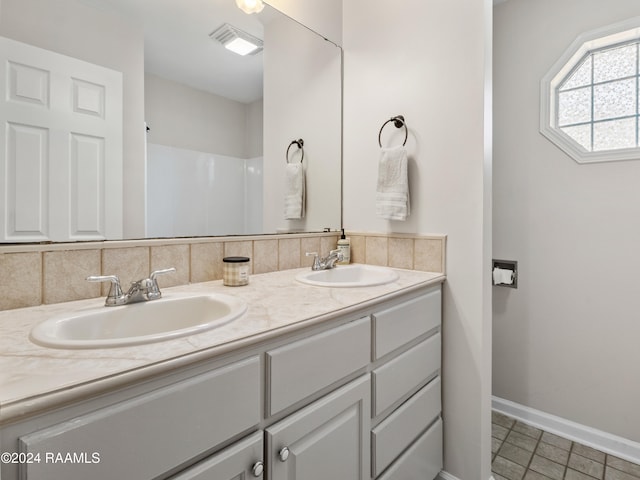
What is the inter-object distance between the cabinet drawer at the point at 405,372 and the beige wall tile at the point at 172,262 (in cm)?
75

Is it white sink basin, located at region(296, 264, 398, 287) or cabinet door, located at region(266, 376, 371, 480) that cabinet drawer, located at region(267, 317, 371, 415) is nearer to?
cabinet door, located at region(266, 376, 371, 480)

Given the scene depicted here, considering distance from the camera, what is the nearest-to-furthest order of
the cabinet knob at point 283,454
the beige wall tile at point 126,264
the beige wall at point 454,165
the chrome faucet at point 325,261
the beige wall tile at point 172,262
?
the cabinet knob at point 283,454 < the beige wall tile at point 126,264 < the beige wall tile at point 172,262 < the beige wall at point 454,165 < the chrome faucet at point 325,261

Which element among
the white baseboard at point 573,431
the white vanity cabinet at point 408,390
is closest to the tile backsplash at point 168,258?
the white vanity cabinet at point 408,390

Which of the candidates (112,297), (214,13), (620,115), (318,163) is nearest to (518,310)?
(620,115)

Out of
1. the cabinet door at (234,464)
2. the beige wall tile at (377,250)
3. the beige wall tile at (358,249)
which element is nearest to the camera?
the cabinet door at (234,464)

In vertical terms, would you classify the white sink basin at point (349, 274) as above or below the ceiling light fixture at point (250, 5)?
below

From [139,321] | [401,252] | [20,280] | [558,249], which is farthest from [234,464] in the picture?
[558,249]

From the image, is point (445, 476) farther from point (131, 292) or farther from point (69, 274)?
point (69, 274)

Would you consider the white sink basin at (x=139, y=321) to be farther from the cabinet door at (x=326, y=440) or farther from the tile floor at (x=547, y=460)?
the tile floor at (x=547, y=460)

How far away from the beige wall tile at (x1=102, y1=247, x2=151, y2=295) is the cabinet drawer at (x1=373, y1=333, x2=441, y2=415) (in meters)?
0.83

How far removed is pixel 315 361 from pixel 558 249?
1609 mm

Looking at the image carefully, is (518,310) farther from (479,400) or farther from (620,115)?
(620,115)

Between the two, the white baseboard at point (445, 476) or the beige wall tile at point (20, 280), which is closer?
the beige wall tile at point (20, 280)

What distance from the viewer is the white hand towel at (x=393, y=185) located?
152 centimetres
